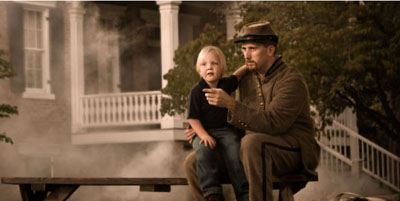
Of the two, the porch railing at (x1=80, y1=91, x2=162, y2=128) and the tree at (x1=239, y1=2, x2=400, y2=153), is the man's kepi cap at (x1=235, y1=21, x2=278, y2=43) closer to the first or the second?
the tree at (x1=239, y1=2, x2=400, y2=153)

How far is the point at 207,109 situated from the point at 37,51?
12272mm

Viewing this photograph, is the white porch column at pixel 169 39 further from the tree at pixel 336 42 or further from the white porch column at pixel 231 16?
the tree at pixel 336 42

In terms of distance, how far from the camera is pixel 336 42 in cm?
1327

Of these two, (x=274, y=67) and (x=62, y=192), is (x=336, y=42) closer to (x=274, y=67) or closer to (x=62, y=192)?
(x=62, y=192)

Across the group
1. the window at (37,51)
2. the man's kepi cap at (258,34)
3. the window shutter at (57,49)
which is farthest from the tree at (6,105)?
the man's kepi cap at (258,34)

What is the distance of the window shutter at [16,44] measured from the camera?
17.2m

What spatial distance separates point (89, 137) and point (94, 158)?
19.6 inches

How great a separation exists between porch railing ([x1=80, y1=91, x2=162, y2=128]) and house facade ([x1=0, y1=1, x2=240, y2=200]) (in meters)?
0.02

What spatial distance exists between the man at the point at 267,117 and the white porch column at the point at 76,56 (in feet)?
40.5

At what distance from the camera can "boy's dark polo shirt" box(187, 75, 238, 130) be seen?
6.23m

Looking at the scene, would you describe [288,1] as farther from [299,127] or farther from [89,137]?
[299,127]

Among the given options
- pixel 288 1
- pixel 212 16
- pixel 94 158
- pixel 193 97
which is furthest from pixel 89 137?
pixel 193 97

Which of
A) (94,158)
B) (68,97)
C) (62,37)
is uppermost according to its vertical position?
(62,37)

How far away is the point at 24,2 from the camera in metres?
17.7
